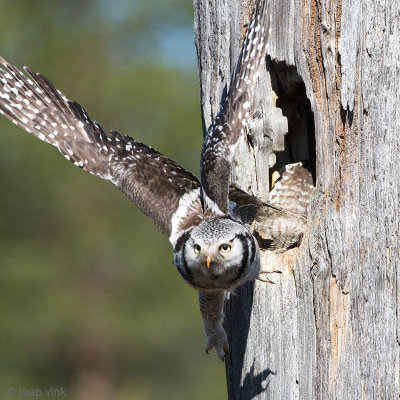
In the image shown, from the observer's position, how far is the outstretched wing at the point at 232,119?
12.5ft

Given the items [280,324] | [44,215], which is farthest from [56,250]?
[280,324]

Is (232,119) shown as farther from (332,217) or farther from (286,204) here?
(332,217)

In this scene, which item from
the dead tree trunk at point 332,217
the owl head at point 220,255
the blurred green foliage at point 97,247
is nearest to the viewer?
the dead tree trunk at point 332,217

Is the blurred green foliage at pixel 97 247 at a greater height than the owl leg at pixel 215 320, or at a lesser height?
greater

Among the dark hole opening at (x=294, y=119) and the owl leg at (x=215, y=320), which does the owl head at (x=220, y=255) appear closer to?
the owl leg at (x=215, y=320)

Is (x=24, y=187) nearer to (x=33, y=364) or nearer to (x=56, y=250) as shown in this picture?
(x=56, y=250)

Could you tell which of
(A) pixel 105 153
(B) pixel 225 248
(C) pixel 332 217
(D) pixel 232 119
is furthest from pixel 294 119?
(A) pixel 105 153

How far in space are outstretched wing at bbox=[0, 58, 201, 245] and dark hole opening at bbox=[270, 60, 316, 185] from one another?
612 mm

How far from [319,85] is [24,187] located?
12.1 metres

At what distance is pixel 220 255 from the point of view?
12.3 ft

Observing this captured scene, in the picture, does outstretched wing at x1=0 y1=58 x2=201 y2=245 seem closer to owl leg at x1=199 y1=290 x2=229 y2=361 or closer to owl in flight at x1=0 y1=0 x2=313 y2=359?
owl in flight at x1=0 y1=0 x2=313 y2=359

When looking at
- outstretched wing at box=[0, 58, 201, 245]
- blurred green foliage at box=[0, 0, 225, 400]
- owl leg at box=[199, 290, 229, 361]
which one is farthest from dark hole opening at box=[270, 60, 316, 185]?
blurred green foliage at box=[0, 0, 225, 400]

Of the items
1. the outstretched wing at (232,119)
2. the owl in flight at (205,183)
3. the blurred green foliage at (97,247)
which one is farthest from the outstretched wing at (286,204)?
the blurred green foliage at (97,247)

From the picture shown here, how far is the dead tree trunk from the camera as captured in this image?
339cm
